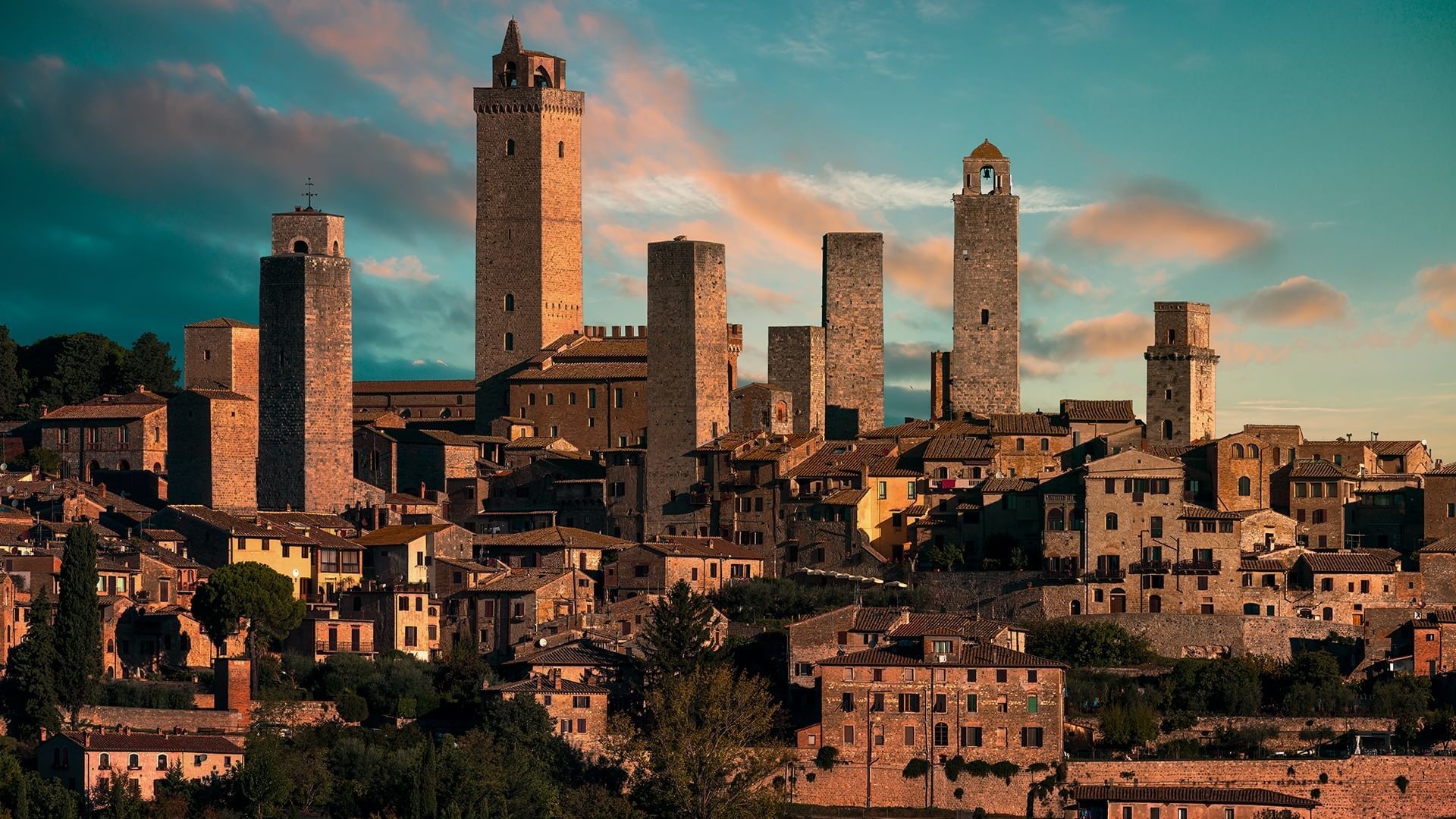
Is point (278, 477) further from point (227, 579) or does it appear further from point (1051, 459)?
point (1051, 459)

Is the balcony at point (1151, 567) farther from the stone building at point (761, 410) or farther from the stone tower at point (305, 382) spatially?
the stone tower at point (305, 382)

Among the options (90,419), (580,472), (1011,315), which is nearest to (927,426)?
(1011,315)

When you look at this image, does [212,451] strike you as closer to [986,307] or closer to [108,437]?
[108,437]

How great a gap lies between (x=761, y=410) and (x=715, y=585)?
8.92 meters

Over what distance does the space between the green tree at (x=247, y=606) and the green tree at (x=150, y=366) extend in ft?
83.7

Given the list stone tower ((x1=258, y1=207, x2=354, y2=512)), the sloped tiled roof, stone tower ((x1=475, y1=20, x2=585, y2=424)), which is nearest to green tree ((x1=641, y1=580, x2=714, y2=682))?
the sloped tiled roof

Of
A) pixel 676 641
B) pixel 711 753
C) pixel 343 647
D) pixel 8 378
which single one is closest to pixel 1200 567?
pixel 676 641

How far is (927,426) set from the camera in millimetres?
78438

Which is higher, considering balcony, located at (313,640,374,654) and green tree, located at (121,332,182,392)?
green tree, located at (121,332,182,392)

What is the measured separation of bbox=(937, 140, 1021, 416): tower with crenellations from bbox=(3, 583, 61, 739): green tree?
27.3 meters

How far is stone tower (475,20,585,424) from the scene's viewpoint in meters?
91.1

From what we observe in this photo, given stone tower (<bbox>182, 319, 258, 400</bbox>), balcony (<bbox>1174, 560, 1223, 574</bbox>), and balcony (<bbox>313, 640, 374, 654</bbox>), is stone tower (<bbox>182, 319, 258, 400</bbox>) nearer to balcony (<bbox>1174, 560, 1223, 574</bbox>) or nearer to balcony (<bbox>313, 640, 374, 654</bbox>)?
balcony (<bbox>313, 640, 374, 654</bbox>)

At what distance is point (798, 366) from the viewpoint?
81.2 metres

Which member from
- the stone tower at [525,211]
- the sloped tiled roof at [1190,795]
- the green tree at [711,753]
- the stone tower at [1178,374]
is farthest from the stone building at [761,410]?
the sloped tiled roof at [1190,795]
